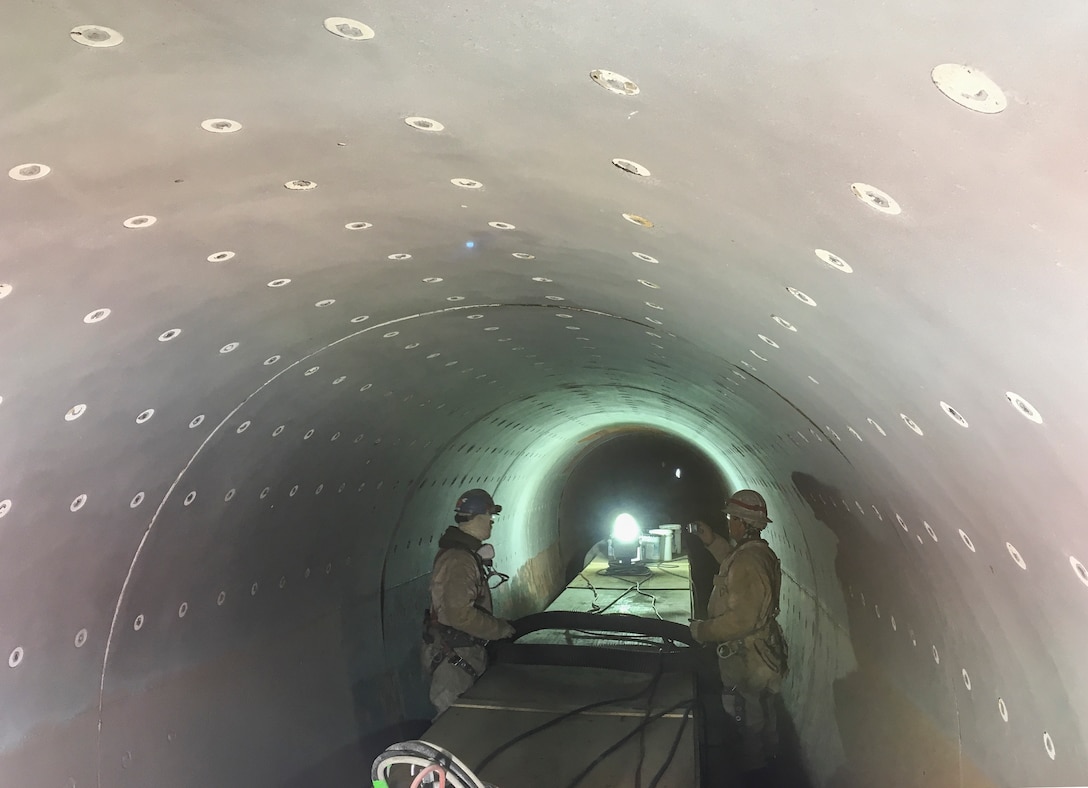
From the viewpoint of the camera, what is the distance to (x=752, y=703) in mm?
7215

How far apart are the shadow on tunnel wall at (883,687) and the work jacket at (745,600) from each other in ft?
2.22

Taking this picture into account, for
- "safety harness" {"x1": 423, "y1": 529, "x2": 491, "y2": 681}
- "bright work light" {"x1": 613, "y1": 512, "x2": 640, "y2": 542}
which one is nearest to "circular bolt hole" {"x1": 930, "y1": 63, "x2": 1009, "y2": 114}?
"safety harness" {"x1": 423, "y1": 529, "x2": 491, "y2": 681}

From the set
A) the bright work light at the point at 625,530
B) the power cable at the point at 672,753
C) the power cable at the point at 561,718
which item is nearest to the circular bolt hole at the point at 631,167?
the power cable at the point at 672,753

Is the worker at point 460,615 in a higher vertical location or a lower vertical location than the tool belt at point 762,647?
lower

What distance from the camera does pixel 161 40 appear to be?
2.27 metres

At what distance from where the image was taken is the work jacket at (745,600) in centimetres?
694

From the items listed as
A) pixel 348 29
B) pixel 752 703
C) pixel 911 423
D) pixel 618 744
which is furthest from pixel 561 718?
pixel 348 29

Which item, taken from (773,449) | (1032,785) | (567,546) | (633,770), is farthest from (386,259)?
(567,546)

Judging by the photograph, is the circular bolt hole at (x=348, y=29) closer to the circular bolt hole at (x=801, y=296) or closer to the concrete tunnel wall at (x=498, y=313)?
the concrete tunnel wall at (x=498, y=313)

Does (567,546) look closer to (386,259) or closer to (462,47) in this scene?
(386,259)

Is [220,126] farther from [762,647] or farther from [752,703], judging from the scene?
[752,703]

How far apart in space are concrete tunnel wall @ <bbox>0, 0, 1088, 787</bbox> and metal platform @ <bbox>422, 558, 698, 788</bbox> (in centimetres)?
164

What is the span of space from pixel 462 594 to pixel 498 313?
244cm

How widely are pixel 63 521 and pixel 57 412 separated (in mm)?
805
